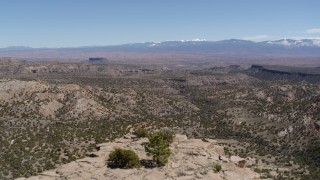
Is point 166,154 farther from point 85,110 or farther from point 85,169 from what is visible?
point 85,110

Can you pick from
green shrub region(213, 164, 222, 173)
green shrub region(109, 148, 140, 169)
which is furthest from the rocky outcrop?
green shrub region(109, 148, 140, 169)

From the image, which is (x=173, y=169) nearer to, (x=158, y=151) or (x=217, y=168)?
(x=158, y=151)

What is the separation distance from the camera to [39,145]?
6344 cm

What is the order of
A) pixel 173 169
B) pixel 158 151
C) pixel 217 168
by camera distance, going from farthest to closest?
pixel 158 151 → pixel 173 169 → pixel 217 168

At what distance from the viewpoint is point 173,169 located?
4175cm

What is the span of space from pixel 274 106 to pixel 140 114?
30.3 metres

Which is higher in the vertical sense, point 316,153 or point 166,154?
point 166,154

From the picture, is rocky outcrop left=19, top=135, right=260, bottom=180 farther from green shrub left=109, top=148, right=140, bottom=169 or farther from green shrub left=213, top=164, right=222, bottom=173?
green shrub left=109, top=148, right=140, bottom=169

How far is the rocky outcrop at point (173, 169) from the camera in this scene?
131 feet

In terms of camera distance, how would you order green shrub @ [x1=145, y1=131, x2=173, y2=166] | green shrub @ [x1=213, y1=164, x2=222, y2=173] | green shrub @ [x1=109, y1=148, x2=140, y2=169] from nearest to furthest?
green shrub @ [x1=213, y1=164, x2=222, y2=173]
green shrub @ [x1=109, y1=148, x2=140, y2=169]
green shrub @ [x1=145, y1=131, x2=173, y2=166]

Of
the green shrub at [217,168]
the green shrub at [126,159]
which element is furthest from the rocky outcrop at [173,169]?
the green shrub at [126,159]

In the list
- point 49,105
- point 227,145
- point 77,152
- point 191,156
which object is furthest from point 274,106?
point 191,156

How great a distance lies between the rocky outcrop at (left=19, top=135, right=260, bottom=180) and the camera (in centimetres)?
3988

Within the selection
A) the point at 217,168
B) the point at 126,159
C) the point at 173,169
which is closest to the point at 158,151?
the point at 173,169
